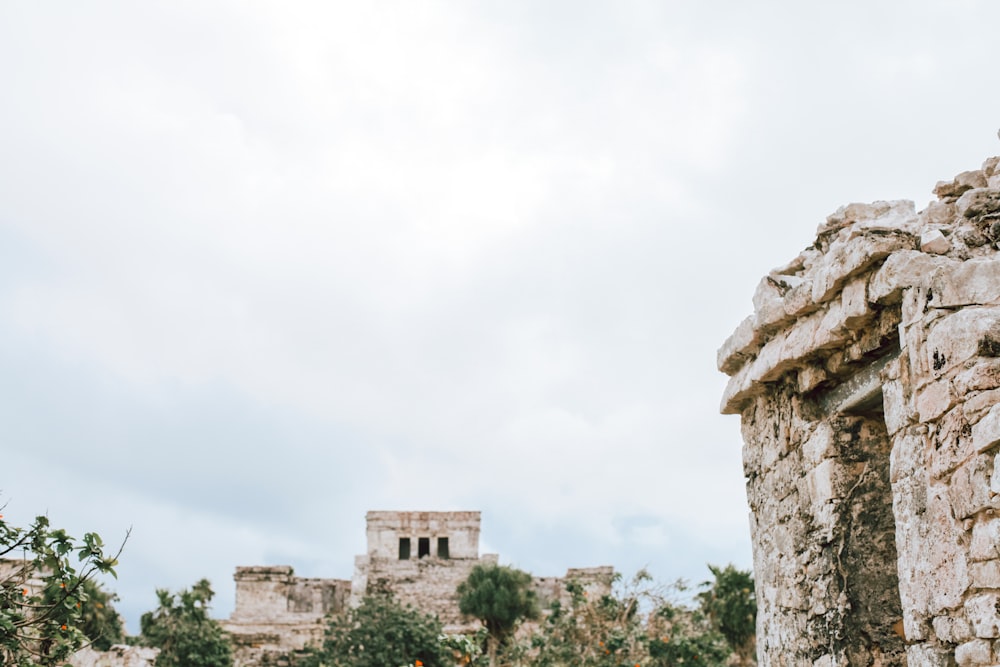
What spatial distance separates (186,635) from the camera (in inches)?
496

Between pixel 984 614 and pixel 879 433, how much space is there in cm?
117

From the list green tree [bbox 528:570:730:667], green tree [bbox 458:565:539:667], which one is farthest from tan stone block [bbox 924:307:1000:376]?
green tree [bbox 458:565:539:667]

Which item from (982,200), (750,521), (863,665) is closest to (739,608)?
(750,521)

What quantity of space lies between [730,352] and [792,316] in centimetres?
58

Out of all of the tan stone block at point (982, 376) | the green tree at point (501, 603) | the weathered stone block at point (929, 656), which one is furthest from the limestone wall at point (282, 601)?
the tan stone block at point (982, 376)

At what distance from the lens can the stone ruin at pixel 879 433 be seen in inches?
109

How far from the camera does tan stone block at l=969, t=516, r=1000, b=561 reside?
103 inches

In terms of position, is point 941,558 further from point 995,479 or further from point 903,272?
point 903,272

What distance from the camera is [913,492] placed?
3057 millimetres

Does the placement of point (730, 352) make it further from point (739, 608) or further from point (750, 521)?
point (739, 608)

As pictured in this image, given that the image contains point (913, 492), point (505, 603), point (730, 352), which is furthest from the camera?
point (505, 603)

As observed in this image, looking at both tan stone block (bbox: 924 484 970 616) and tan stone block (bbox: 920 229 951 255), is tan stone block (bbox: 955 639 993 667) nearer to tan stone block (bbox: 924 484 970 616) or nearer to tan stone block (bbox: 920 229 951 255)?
tan stone block (bbox: 924 484 970 616)

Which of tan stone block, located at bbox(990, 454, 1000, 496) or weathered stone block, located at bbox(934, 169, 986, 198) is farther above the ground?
weathered stone block, located at bbox(934, 169, 986, 198)

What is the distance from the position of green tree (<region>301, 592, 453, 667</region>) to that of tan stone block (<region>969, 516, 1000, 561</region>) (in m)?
9.90
